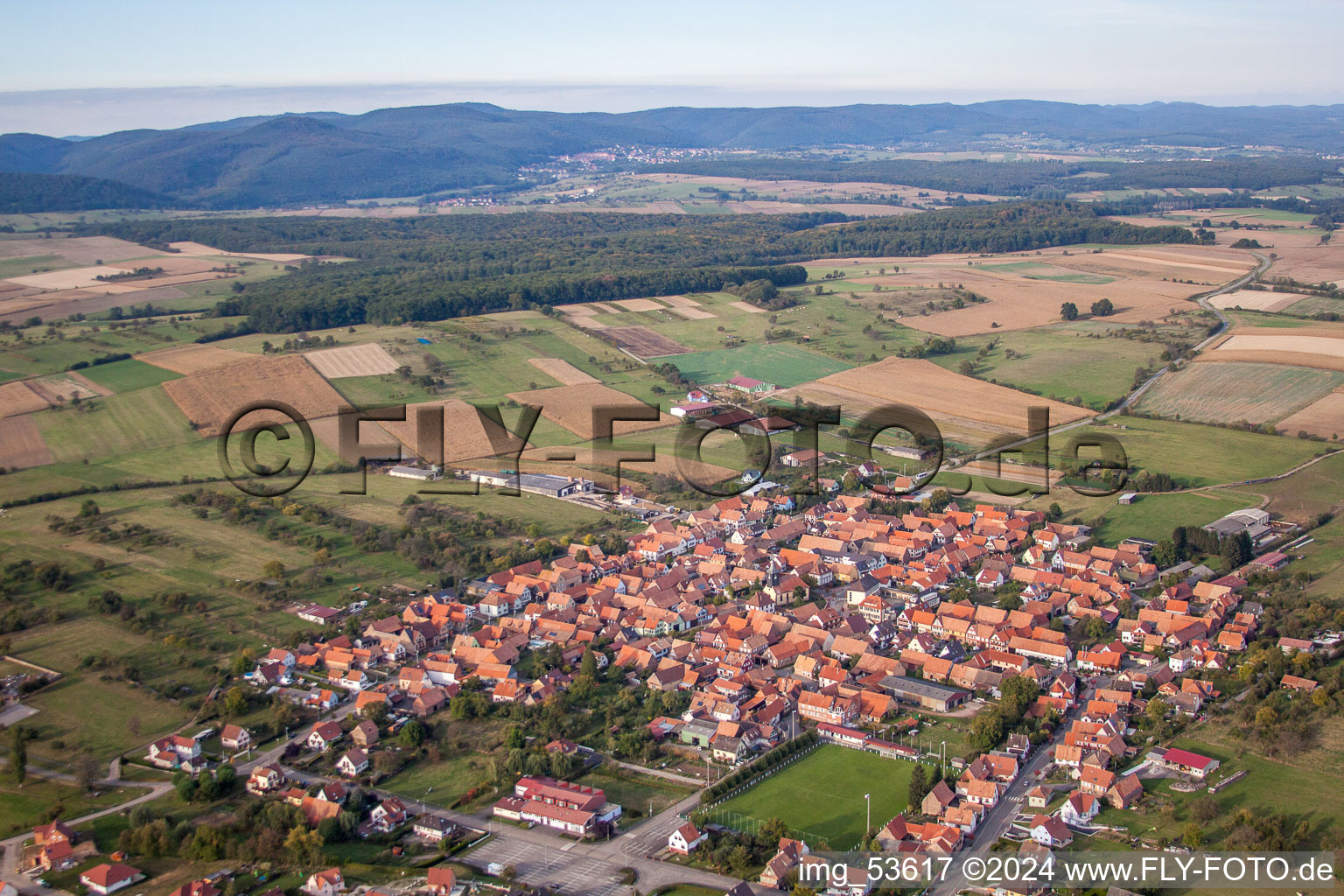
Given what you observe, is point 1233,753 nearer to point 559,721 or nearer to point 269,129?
point 559,721

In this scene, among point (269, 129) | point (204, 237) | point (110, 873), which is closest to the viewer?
point (110, 873)

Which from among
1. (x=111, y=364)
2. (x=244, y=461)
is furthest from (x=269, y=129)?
(x=244, y=461)

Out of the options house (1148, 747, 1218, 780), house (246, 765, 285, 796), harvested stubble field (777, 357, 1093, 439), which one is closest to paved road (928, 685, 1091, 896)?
house (1148, 747, 1218, 780)

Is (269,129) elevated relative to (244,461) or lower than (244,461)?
elevated

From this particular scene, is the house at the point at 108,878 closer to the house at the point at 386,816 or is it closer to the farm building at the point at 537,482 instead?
the house at the point at 386,816

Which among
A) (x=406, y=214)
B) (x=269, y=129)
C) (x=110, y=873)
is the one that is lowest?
(x=110, y=873)

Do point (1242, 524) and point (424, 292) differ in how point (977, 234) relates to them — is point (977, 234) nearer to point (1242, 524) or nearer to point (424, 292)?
point (424, 292)

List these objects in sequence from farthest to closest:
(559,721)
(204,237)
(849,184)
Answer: (849,184), (204,237), (559,721)
